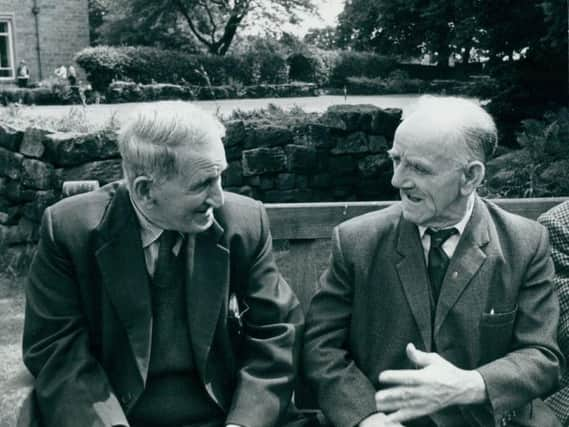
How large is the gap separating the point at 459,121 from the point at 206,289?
1038mm

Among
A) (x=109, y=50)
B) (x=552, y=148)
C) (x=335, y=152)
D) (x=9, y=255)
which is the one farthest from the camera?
(x=109, y=50)

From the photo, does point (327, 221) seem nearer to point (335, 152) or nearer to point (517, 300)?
point (517, 300)

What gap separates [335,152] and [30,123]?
317 cm

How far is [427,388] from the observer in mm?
2375

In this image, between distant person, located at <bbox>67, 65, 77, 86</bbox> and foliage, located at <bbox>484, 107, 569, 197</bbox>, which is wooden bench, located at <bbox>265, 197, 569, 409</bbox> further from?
distant person, located at <bbox>67, 65, 77, 86</bbox>

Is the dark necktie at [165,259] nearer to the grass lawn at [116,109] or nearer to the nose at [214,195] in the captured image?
the nose at [214,195]

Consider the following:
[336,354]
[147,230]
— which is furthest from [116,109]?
[336,354]

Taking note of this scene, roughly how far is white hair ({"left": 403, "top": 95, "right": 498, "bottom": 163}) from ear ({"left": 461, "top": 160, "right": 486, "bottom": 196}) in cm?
3

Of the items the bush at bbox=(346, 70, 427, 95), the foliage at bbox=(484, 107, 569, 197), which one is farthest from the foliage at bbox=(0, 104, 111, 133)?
the bush at bbox=(346, 70, 427, 95)

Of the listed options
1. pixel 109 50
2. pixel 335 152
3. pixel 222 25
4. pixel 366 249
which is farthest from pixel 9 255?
pixel 222 25

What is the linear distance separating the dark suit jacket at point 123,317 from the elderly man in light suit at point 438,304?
0.21m

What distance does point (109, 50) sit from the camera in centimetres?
2358

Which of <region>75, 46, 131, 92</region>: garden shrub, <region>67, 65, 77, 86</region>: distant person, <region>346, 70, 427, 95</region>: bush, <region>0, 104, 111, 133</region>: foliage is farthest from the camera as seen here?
<region>346, 70, 427, 95</region>: bush

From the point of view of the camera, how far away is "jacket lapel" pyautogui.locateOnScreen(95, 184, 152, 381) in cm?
245
